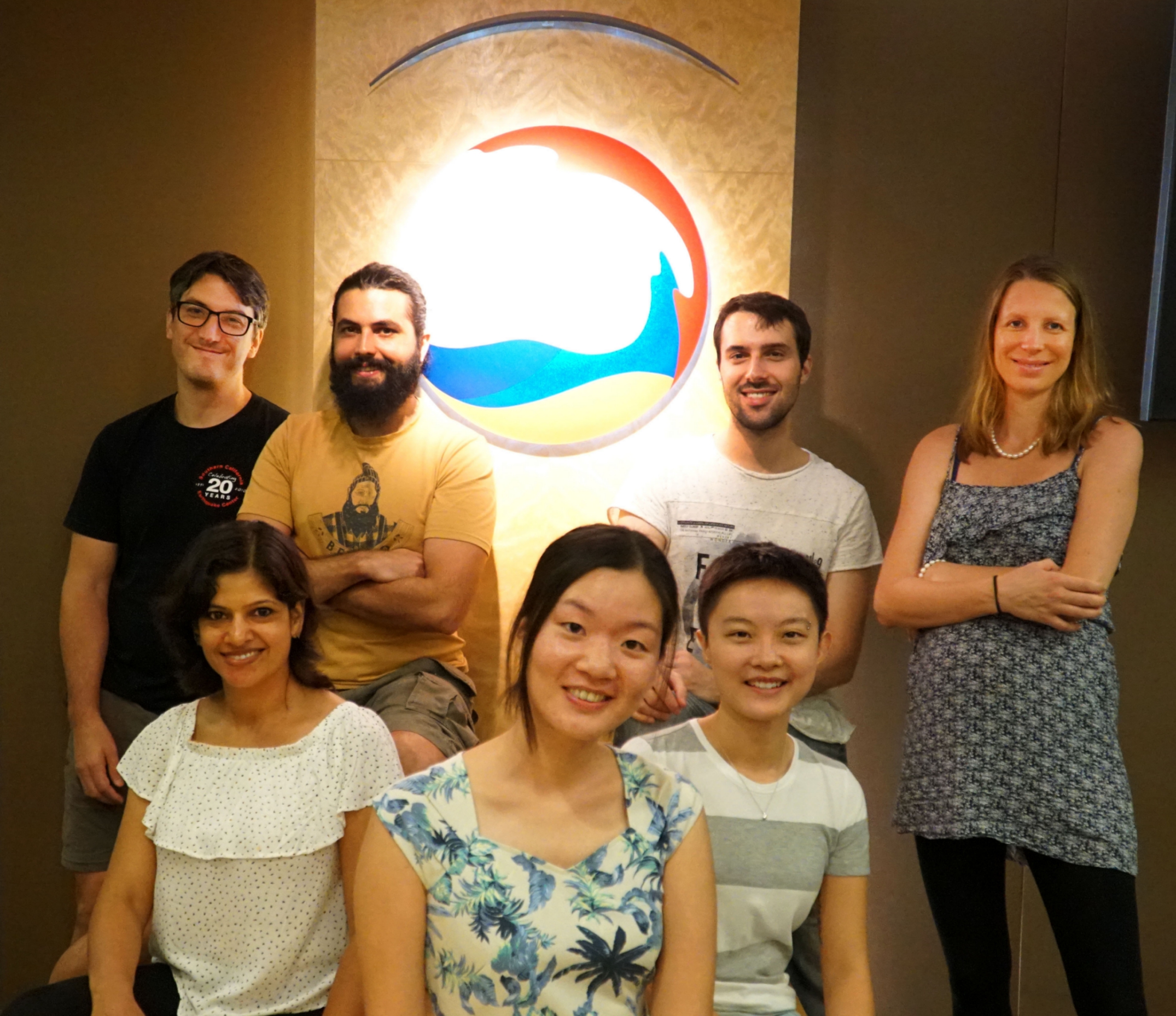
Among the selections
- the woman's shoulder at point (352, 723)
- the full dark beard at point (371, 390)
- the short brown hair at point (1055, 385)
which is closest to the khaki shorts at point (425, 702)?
the woman's shoulder at point (352, 723)

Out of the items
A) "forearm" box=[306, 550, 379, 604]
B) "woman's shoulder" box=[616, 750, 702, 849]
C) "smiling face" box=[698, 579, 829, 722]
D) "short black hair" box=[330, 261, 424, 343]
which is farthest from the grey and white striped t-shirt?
"short black hair" box=[330, 261, 424, 343]

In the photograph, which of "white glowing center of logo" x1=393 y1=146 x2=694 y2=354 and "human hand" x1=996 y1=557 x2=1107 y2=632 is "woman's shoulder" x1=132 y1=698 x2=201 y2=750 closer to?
"white glowing center of logo" x1=393 y1=146 x2=694 y2=354

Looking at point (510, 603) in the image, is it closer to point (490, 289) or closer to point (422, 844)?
point (490, 289)

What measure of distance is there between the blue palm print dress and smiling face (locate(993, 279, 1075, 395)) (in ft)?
4.69

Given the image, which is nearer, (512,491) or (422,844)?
(422,844)

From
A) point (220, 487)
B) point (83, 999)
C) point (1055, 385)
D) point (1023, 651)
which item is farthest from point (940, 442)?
point (83, 999)

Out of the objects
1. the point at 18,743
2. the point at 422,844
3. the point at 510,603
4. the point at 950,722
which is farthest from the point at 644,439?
the point at 18,743

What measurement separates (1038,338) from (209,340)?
207 cm

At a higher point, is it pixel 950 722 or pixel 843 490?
pixel 843 490

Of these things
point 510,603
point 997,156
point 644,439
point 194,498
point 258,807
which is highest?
point 997,156

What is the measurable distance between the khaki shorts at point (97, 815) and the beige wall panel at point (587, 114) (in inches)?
37.1

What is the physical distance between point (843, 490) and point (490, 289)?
1128 millimetres

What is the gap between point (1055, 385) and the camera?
2500mm

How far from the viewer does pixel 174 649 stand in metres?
2.21
